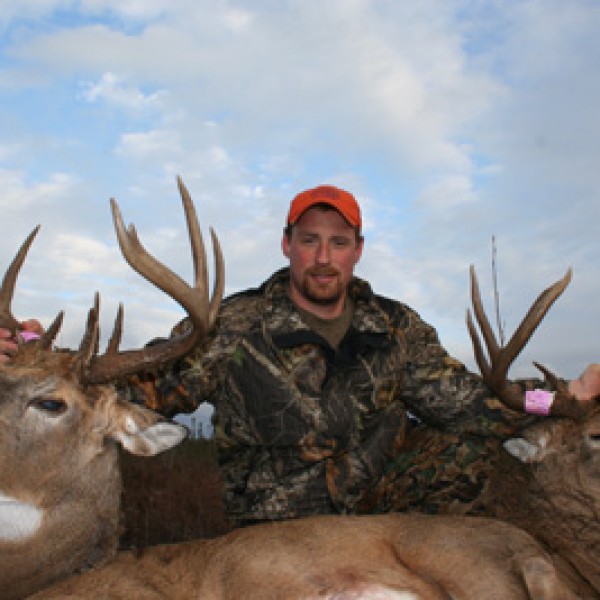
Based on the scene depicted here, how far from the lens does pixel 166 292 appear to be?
4559mm

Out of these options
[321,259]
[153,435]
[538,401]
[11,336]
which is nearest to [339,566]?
[153,435]

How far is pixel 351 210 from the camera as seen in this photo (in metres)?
6.54

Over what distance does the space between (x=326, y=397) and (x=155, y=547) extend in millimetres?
2016

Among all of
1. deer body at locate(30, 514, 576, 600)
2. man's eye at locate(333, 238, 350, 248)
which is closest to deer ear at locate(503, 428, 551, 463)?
deer body at locate(30, 514, 576, 600)

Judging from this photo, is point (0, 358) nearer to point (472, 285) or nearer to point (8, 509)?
point (8, 509)

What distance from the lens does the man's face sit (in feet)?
20.6

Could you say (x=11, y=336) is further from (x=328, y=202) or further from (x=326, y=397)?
(x=328, y=202)

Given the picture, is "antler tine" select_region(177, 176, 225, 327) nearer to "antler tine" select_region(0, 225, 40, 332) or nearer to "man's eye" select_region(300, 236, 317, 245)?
"antler tine" select_region(0, 225, 40, 332)

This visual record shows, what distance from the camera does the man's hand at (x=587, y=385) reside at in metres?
5.30

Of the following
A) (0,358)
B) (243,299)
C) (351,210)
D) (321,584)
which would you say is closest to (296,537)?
(321,584)

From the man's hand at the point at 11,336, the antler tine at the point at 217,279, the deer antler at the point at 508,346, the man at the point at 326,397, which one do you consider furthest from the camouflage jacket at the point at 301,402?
the antler tine at the point at 217,279

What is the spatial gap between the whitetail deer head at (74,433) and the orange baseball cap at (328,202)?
197 centimetres

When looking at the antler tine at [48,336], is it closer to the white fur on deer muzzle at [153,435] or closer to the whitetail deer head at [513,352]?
the white fur on deer muzzle at [153,435]

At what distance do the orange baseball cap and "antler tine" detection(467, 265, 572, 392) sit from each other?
141 cm
